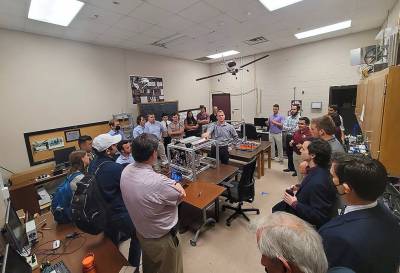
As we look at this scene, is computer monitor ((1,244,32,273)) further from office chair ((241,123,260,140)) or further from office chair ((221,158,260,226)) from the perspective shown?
office chair ((241,123,260,140))

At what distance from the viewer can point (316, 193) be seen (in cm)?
168

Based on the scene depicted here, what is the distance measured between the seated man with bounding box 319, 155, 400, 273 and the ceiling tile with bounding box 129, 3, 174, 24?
364cm

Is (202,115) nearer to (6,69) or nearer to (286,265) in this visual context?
(6,69)

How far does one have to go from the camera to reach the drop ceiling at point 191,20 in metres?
3.30

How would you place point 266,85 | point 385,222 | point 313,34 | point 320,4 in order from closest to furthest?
point 385,222 < point 320,4 < point 313,34 < point 266,85

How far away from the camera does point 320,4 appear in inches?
141

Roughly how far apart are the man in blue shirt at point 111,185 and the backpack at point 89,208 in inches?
3.8

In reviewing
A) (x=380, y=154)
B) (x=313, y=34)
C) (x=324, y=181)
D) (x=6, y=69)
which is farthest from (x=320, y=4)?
(x=6, y=69)

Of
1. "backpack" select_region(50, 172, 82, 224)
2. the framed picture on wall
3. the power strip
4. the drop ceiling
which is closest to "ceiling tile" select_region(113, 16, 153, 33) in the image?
the drop ceiling

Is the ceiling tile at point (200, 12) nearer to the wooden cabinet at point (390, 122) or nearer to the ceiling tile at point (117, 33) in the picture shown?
the ceiling tile at point (117, 33)

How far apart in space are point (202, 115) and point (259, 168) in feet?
9.47

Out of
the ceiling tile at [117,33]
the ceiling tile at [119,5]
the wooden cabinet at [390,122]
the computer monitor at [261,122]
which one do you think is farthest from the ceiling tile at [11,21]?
the computer monitor at [261,122]

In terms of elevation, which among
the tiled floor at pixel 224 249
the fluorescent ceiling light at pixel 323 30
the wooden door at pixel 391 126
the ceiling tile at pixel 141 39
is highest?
the fluorescent ceiling light at pixel 323 30

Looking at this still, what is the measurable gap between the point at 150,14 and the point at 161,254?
12.5 ft
